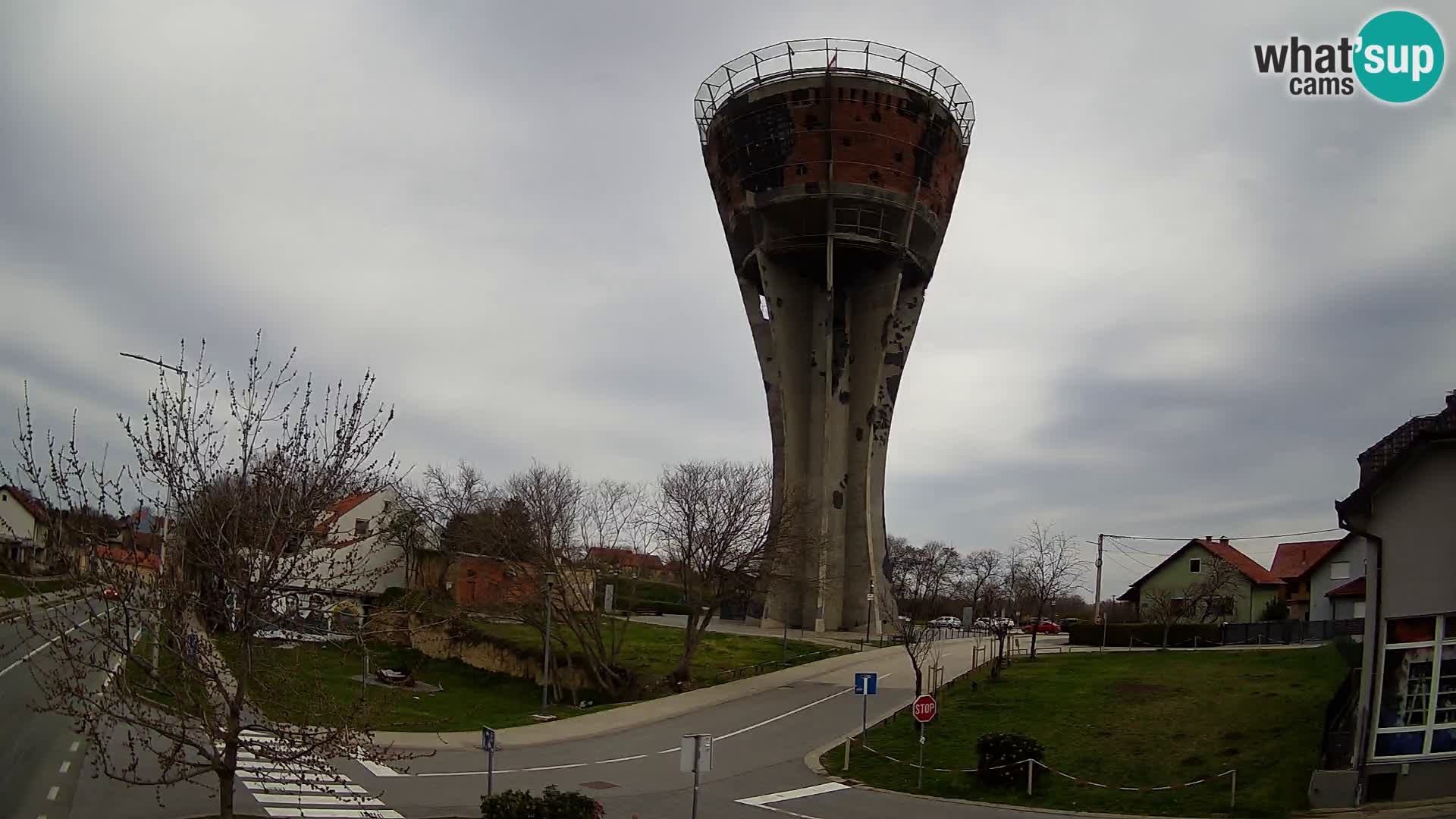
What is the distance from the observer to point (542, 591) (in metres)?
36.7

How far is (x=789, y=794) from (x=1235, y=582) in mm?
52687

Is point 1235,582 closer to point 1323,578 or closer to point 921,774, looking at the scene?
point 1323,578

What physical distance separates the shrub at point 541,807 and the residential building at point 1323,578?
1741 inches

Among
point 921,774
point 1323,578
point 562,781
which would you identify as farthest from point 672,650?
point 1323,578

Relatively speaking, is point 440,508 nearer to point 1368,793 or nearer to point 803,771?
point 803,771

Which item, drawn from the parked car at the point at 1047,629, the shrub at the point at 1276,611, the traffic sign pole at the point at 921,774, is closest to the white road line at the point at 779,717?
the traffic sign pole at the point at 921,774

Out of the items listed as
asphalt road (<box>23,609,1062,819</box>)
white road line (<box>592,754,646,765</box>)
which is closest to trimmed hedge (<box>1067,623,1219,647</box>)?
asphalt road (<box>23,609,1062,819</box>)

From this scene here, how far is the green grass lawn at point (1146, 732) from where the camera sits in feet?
60.7

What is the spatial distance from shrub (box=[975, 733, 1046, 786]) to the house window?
6240mm

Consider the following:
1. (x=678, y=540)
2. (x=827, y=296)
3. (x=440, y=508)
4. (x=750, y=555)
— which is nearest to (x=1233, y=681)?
(x=750, y=555)

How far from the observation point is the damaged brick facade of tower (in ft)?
175

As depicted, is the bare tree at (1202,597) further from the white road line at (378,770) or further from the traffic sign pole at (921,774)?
the white road line at (378,770)

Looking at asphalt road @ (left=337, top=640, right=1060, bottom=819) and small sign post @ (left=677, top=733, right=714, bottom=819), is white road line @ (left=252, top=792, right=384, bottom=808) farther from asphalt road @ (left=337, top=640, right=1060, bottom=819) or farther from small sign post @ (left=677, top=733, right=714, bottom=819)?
small sign post @ (left=677, top=733, right=714, bottom=819)

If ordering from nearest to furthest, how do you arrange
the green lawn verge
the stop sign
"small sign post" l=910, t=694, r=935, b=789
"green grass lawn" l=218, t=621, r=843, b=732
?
"small sign post" l=910, t=694, r=935, b=789
the stop sign
"green grass lawn" l=218, t=621, r=843, b=732
the green lawn verge
